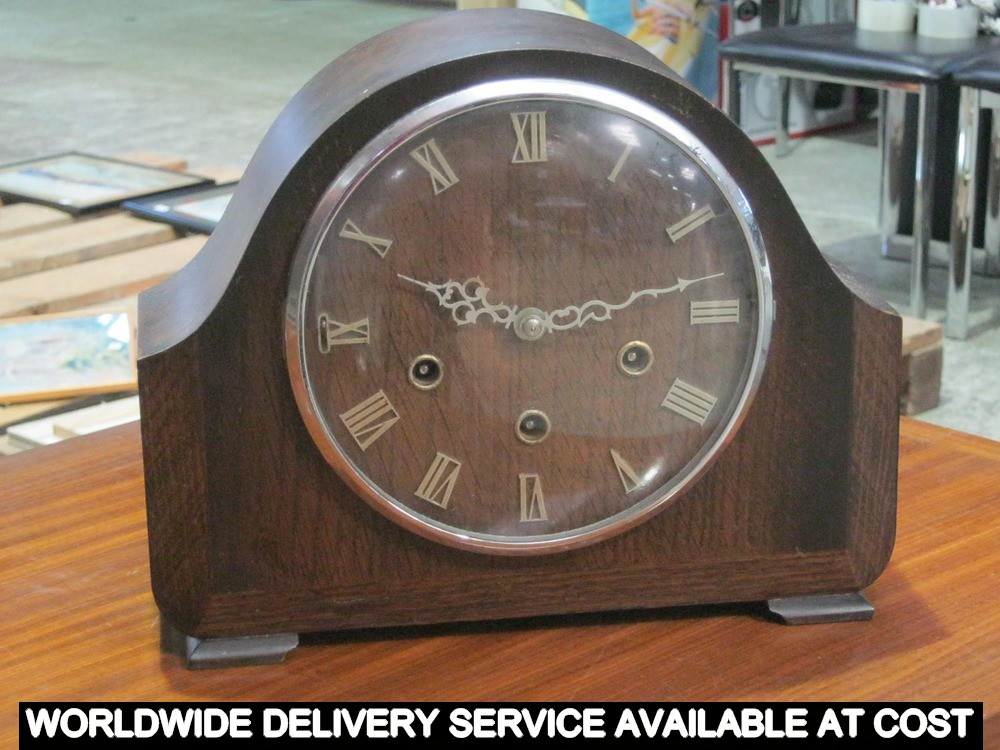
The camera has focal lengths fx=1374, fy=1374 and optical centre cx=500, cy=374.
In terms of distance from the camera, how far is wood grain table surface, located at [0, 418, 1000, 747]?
2.17 ft

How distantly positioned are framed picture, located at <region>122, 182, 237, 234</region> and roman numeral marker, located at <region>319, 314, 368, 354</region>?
3.33 ft

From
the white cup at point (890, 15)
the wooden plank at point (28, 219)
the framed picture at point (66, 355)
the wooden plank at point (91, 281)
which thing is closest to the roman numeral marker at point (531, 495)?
the framed picture at point (66, 355)

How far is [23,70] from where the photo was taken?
5.21 m

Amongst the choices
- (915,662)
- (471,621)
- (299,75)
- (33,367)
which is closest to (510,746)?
(471,621)

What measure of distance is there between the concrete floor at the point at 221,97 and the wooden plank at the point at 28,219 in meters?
1.26

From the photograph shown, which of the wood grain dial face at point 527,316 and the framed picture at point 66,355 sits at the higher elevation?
the wood grain dial face at point 527,316

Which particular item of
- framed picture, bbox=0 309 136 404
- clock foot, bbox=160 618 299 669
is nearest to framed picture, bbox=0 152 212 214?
framed picture, bbox=0 309 136 404

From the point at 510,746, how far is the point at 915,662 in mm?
208

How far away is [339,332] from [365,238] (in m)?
0.05

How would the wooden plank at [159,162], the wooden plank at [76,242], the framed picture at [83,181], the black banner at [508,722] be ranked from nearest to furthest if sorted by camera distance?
the black banner at [508,722] < the wooden plank at [76,242] < the framed picture at [83,181] < the wooden plank at [159,162]

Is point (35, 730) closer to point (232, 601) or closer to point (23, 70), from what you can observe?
point (232, 601)

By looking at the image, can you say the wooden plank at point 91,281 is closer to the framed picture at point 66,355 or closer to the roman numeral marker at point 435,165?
the framed picture at point 66,355

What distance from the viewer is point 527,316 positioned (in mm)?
674

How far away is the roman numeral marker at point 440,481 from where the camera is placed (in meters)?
0.68
